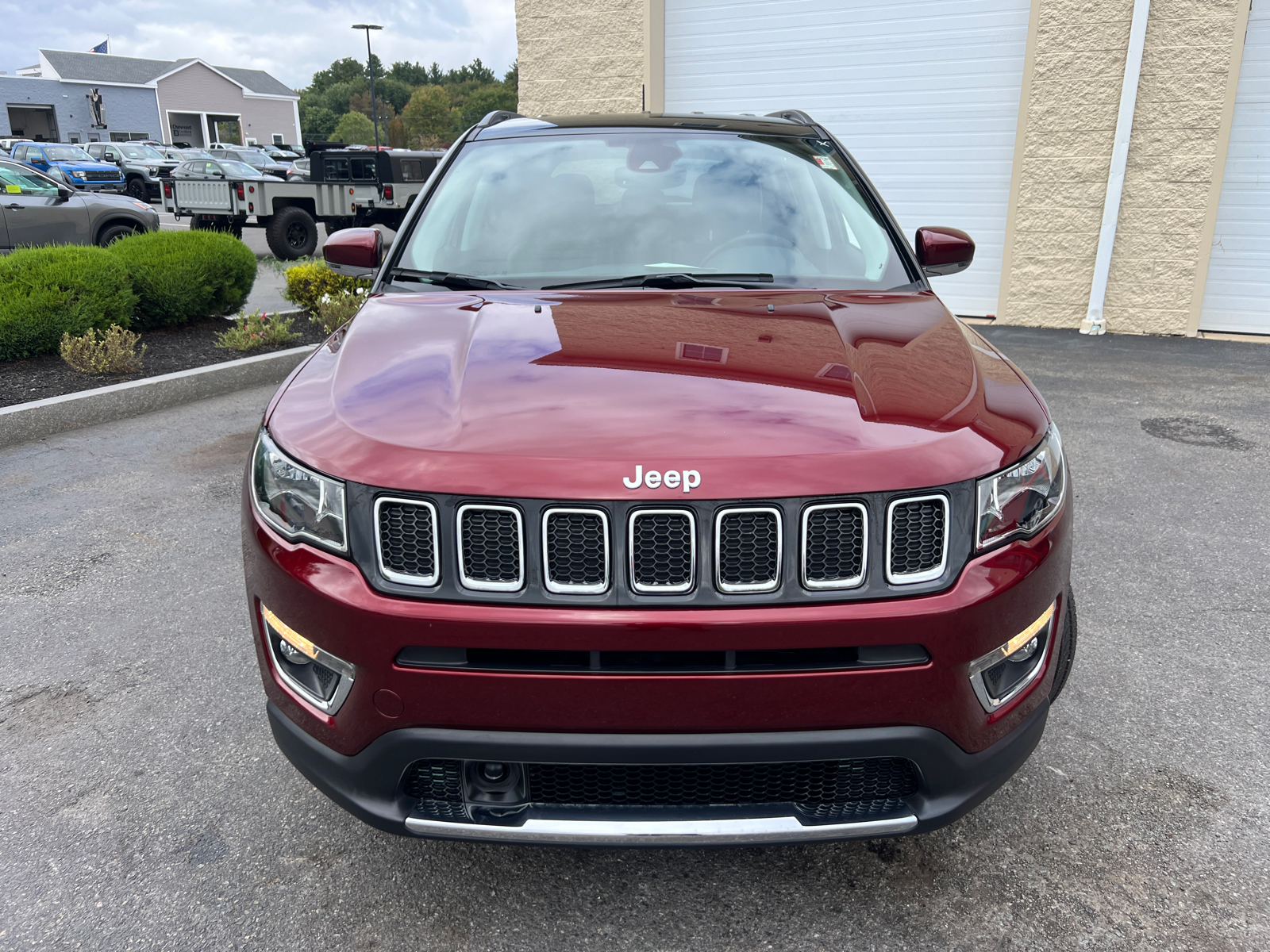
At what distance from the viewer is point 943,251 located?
3.16 meters

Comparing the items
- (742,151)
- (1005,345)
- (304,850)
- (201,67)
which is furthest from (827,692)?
(201,67)

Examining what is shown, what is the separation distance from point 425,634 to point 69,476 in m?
4.43

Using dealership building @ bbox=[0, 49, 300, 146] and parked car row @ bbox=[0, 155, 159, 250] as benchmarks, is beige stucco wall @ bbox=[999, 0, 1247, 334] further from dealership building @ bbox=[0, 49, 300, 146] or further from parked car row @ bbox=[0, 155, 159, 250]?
dealership building @ bbox=[0, 49, 300, 146]

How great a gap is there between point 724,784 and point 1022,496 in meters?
0.83

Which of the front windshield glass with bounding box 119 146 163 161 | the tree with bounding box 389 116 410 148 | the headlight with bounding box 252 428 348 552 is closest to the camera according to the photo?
the headlight with bounding box 252 428 348 552

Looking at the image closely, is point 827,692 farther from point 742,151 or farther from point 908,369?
point 742,151

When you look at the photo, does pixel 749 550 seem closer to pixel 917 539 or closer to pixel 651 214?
pixel 917 539

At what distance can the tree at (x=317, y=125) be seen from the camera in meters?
97.4

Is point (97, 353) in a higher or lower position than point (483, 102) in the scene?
lower

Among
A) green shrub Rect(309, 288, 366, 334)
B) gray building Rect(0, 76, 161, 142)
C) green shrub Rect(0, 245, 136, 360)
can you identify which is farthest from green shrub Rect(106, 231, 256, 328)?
gray building Rect(0, 76, 161, 142)

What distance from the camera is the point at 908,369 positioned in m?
2.03

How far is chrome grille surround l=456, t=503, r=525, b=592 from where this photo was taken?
1.63m

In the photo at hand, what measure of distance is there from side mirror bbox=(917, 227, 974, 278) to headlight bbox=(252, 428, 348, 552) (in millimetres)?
2216

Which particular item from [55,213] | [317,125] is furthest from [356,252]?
[317,125]
